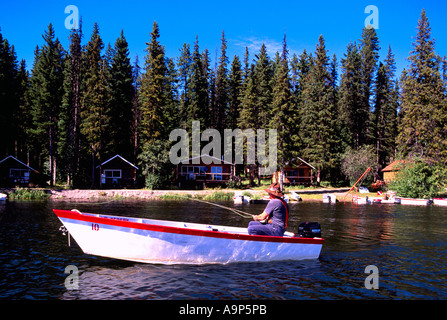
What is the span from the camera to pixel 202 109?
2450 inches

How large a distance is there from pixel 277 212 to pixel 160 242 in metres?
4.04

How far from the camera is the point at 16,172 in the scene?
49469 mm

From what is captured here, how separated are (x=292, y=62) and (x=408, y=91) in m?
31.1

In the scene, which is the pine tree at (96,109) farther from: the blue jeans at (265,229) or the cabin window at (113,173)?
the blue jeans at (265,229)

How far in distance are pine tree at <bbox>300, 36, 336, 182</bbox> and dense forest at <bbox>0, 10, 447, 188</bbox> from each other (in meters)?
0.20

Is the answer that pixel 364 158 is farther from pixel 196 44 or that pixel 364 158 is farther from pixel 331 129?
pixel 196 44

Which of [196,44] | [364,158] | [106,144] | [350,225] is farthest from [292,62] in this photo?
[350,225]

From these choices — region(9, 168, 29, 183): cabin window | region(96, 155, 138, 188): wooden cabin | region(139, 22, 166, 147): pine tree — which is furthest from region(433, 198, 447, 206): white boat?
region(9, 168, 29, 183): cabin window

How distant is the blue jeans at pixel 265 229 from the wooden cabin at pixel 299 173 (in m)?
46.5

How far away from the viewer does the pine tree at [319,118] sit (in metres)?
58.8

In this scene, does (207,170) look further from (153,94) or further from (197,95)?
(153,94)

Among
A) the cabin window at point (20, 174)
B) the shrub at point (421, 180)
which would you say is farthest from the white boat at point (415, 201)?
the cabin window at point (20, 174)
